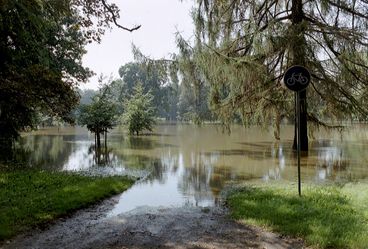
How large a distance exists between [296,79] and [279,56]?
9455 mm

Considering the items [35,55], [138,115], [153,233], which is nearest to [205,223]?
[153,233]

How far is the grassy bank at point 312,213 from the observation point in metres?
5.83

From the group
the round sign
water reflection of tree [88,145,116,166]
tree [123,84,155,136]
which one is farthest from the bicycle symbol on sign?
tree [123,84,155,136]

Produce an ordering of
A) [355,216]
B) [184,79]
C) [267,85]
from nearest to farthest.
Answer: [355,216]
[267,85]
[184,79]

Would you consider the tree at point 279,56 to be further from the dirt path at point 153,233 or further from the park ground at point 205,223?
the dirt path at point 153,233

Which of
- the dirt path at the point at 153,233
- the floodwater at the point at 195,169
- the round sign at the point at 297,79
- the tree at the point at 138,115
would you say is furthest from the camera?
the tree at the point at 138,115

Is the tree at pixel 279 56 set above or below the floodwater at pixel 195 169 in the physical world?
above

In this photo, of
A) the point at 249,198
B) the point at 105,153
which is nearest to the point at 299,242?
the point at 249,198

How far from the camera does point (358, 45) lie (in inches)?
653

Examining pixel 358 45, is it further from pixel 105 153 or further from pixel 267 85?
pixel 105 153

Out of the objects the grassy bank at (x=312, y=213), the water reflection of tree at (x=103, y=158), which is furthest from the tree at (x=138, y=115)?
the grassy bank at (x=312, y=213)

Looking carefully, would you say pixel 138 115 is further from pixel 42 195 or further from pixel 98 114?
pixel 42 195

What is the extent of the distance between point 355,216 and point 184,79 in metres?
14.3

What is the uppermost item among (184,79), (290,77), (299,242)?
(184,79)
